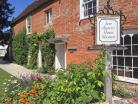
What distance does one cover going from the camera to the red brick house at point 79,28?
13.2 m

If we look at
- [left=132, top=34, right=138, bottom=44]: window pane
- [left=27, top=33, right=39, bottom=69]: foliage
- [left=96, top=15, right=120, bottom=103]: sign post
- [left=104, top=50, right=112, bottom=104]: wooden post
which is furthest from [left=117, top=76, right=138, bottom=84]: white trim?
[left=27, top=33, right=39, bottom=69]: foliage

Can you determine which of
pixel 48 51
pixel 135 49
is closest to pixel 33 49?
pixel 48 51

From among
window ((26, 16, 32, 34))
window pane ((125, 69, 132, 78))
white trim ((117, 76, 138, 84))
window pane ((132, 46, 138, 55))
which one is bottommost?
white trim ((117, 76, 138, 84))

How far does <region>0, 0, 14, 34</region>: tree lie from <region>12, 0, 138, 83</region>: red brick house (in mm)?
10384

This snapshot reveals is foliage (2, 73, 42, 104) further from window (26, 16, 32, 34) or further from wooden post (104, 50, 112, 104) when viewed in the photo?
window (26, 16, 32, 34)

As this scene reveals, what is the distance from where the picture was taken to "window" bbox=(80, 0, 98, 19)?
Answer: 668 inches

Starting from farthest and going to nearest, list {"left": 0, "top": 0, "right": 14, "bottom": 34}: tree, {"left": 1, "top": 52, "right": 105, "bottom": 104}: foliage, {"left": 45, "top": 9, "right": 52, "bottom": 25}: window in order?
{"left": 0, "top": 0, "right": 14, "bottom": 34}: tree
{"left": 45, "top": 9, "right": 52, "bottom": 25}: window
{"left": 1, "top": 52, "right": 105, "bottom": 104}: foliage

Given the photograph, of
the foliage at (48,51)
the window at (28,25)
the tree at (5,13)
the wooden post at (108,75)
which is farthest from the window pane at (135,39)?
the tree at (5,13)

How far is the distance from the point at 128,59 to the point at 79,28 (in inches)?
198

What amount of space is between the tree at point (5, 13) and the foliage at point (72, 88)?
3198cm

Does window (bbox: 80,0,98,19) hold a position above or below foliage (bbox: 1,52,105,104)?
above

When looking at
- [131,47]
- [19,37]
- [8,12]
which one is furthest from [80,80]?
[8,12]

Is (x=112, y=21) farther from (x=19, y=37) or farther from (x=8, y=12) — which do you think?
(x=8, y=12)

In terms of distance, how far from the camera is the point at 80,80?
8.45 m
